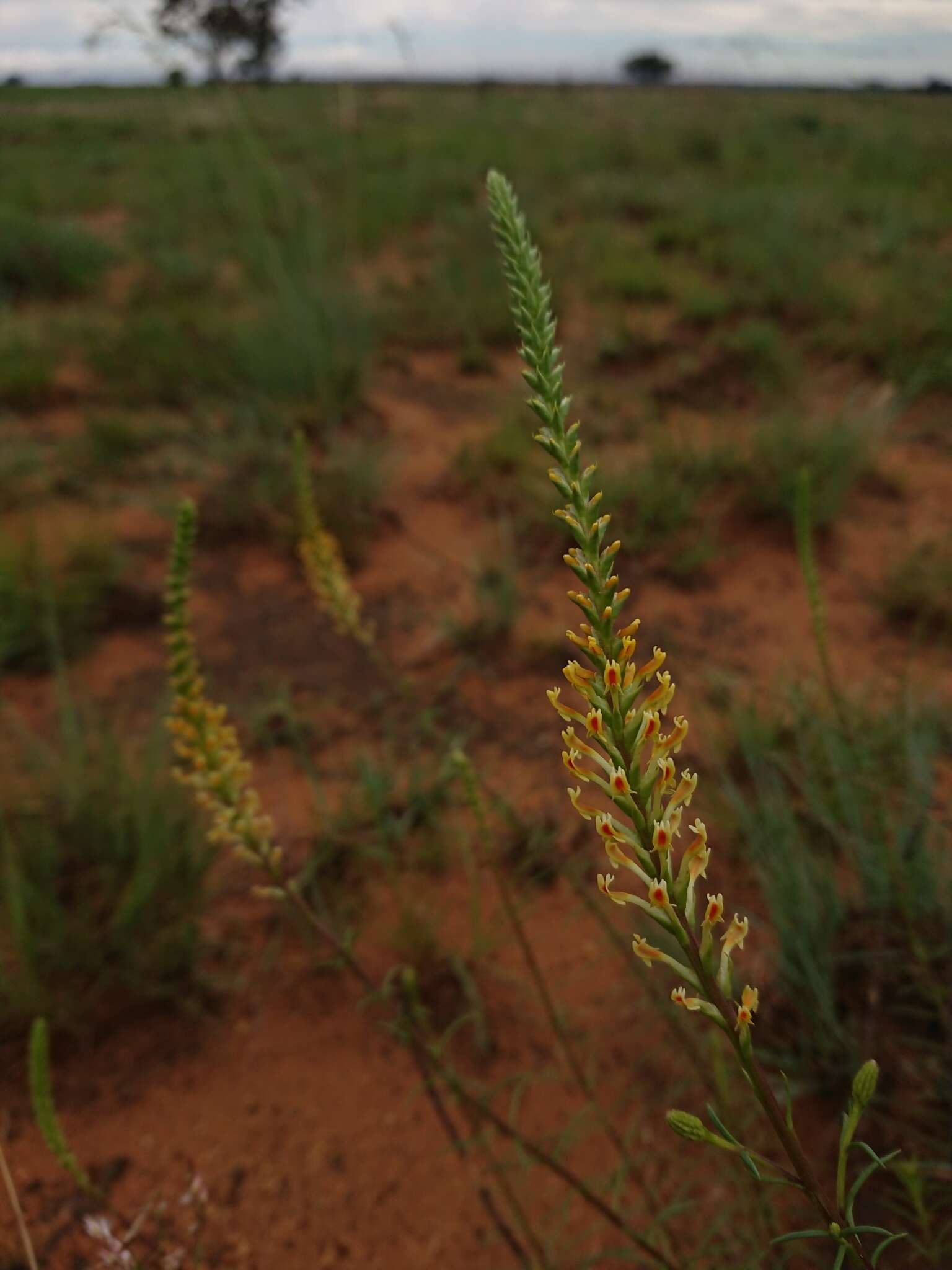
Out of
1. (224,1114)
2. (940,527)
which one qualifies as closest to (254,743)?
(224,1114)

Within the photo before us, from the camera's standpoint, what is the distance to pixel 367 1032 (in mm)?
2082

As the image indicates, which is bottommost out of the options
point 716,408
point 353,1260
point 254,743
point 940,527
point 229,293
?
point 353,1260

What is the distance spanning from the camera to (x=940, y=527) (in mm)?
4172

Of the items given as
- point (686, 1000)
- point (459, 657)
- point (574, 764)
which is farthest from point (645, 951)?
point (459, 657)

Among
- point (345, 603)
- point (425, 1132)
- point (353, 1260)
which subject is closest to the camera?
point (353, 1260)

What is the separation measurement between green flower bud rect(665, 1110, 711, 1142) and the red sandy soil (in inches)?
29.3

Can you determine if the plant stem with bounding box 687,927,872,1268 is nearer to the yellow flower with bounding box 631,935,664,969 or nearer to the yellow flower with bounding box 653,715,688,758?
the yellow flower with bounding box 631,935,664,969

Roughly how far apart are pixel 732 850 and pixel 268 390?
3.77 meters

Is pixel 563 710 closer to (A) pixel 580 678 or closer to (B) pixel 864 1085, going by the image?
(A) pixel 580 678

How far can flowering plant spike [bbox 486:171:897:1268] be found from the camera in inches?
24.5

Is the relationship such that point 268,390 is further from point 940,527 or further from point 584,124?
point 584,124

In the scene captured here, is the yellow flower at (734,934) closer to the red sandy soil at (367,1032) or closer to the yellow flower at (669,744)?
the yellow flower at (669,744)

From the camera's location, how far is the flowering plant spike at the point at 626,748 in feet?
2.04

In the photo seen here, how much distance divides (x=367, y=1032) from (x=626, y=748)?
5.54 ft
